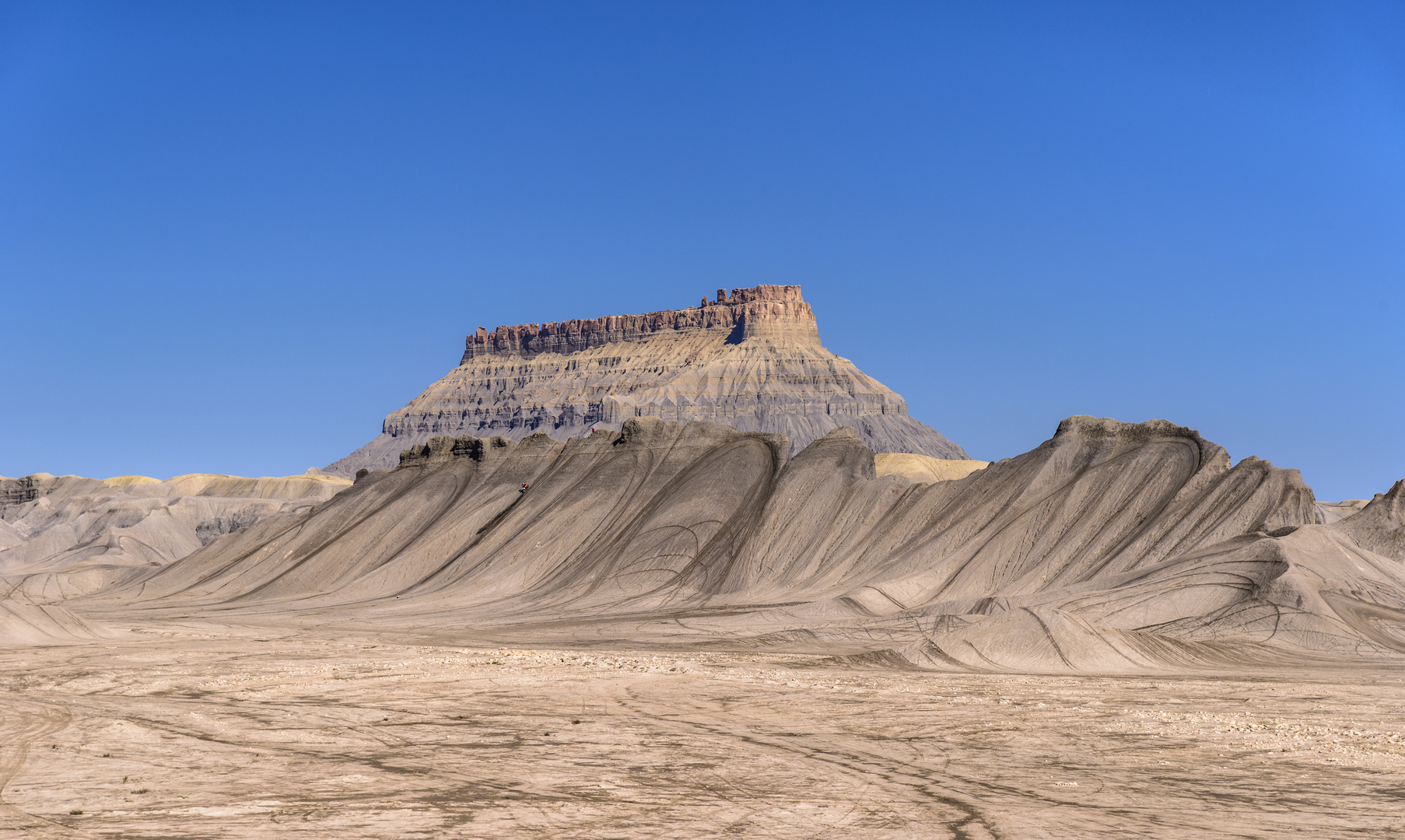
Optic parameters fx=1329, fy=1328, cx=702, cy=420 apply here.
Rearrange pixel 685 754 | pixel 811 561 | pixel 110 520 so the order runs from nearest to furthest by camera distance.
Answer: pixel 685 754
pixel 811 561
pixel 110 520

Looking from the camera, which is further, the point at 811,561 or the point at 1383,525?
the point at 811,561

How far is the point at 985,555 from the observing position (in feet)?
160

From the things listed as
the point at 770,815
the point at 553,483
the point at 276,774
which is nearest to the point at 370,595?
the point at 553,483

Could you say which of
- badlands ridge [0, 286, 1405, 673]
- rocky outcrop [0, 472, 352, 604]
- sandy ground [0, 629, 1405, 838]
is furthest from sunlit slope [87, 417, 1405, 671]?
rocky outcrop [0, 472, 352, 604]

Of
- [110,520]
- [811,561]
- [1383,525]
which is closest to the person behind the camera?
[1383,525]

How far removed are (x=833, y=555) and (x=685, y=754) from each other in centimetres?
3527

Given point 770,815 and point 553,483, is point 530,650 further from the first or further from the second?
point 553,483

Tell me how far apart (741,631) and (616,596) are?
478 inches

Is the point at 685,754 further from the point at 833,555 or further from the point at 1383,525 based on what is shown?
the point at 1383,525

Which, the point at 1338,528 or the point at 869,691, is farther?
the point at 1338,528

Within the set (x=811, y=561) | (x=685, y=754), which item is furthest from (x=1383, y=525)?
(x=685, y=754)

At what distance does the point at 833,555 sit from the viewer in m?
53.4

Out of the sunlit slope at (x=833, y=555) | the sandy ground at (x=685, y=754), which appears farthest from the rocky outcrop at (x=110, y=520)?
the sandy ground at (x=685, y=754)

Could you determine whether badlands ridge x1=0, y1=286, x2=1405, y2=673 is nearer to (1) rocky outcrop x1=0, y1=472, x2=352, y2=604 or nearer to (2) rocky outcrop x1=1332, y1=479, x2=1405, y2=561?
(2) rocky outcrop x1=1332, y1=479, x2=1405, y2=561
